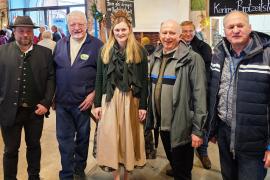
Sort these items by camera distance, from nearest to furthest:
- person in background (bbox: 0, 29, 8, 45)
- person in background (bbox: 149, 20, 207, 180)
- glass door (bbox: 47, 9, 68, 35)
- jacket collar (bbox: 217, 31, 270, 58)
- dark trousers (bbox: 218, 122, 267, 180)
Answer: jacket collar (bbox: 217, 31, 270, 58)
dark trousers (bbox: 218, 122, 267, 180)
person in background (bbox: 149, 20, 207, 180)
person in background (bbox: 0, 29, 8, 45)
glass door (bbox: 47, 9, 68, 35)

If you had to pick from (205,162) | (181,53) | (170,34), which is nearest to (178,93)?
(181,53)

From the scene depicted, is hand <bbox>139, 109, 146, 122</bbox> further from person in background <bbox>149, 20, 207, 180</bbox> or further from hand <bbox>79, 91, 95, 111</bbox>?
A: hand <bbox>79, 91, 95, 111</bbox>

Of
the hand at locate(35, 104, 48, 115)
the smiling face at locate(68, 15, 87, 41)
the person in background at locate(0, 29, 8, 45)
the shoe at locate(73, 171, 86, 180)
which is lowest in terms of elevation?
the shoe at locate(73, 171, 86, 180)

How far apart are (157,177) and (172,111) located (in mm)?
1082

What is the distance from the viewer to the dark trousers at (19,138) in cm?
234

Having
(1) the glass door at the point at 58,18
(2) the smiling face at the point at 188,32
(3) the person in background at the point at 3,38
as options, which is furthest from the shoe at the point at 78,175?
(1) the glass door at the point at 58,18

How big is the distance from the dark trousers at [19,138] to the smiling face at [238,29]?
164 centimetres

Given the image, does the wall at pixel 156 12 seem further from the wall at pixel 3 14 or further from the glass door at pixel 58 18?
the wall at pixel 3 14

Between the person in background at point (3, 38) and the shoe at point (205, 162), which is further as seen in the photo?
the person in background at point (3, 38)

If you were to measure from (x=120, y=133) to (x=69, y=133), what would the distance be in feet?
1.74

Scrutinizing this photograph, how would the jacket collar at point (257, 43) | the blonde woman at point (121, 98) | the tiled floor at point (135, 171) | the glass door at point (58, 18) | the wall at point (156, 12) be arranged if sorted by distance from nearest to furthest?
the jacket collar at point (257, 43) < the blonde woman at point (121, 98) < the tiled floor at point (135, 171) < the wall at point (156, 12) < the glass door at point (58, 18)

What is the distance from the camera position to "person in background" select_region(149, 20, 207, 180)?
1.98 metres

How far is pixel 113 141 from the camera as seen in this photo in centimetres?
230

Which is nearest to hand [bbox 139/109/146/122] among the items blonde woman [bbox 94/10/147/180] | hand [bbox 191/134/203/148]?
blonde woman [bbox 94/10/147/180]
